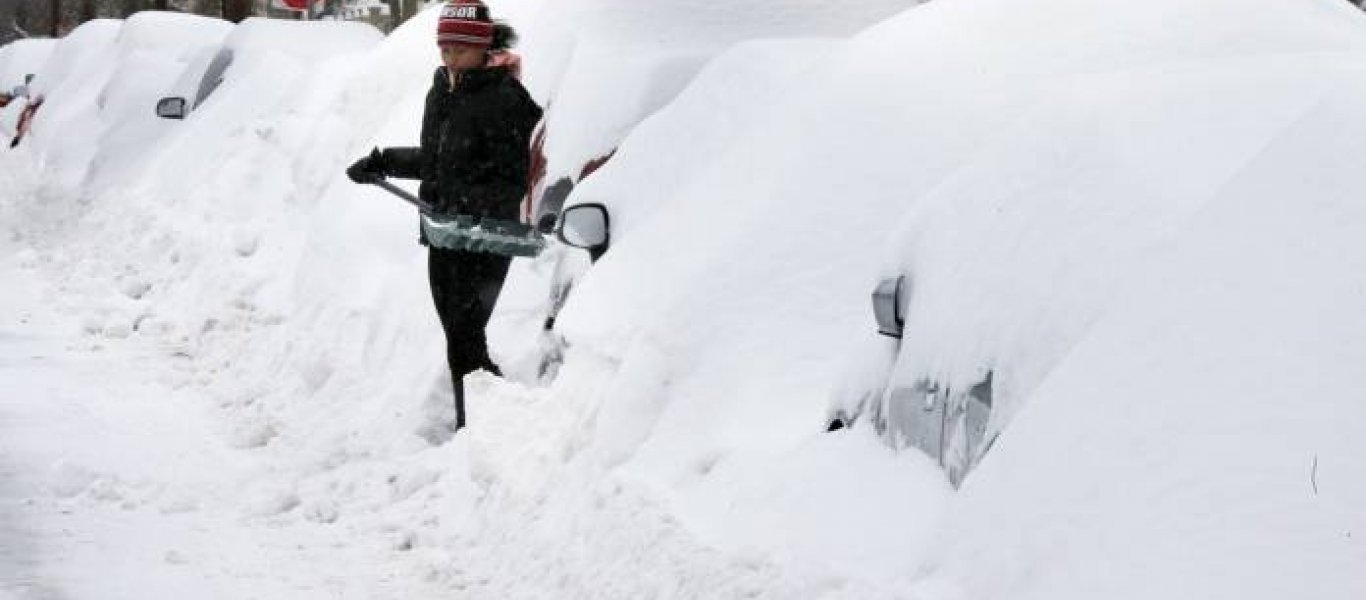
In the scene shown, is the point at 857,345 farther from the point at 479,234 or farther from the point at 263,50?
the point at 263,50

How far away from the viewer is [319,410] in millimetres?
8203

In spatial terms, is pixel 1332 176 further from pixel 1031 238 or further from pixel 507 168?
pixel 507 168

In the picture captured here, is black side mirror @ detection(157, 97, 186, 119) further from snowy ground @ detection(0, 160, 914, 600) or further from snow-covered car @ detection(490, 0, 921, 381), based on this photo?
snow-covered car @ detection(490, 0, 921, 381)

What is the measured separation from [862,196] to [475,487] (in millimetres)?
1961

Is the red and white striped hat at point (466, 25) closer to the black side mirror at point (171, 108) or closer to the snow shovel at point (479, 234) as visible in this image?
the snow shovel at point (479, 234)

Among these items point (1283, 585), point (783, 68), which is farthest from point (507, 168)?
point (1283, 585)

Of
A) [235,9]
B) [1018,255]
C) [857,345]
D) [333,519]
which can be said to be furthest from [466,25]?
[235,9]

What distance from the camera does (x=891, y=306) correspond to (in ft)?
13.7

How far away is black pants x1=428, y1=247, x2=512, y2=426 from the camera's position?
A: 7.29 meters

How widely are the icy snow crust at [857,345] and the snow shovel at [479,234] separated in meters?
0.23

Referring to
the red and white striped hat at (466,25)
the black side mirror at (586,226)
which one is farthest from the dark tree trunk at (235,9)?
the black side mirror at (586,226)

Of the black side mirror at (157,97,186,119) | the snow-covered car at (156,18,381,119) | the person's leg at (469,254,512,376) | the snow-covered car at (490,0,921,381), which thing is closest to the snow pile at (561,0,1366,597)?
the snow-covered car at (490,0,921,381)

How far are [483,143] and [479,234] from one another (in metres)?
0.36

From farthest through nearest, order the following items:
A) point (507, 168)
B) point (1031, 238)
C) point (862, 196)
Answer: point (507, 168) < point (862, 196) < point (1031, 238)
